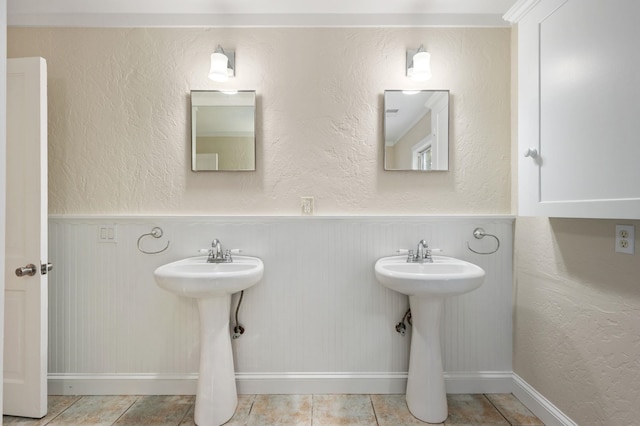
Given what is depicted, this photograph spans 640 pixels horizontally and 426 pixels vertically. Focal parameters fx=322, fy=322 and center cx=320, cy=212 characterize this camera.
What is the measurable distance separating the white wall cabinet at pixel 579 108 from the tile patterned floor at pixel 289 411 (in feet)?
3.73

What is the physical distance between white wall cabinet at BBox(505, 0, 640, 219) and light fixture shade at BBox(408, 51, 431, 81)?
0.45 meters

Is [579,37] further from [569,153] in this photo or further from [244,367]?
[244,367]

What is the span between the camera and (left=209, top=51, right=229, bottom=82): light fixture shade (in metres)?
1.91

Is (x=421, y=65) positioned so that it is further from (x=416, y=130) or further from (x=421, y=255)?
(x=421, y=255)

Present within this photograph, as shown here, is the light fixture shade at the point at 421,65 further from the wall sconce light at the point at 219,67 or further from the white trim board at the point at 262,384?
the white trim board at the point at 262,384

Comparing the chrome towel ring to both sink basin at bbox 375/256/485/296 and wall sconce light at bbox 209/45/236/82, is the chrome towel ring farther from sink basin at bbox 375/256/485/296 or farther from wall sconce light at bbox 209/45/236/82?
sink basin at bbox 375/256/485/296

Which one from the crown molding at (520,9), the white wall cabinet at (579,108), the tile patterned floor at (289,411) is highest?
the crown molding at (520,9)

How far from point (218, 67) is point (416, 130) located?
126 cm

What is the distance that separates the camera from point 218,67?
1.91 meters

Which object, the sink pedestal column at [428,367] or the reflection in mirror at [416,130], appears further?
the reflection in mirror at [416,130]

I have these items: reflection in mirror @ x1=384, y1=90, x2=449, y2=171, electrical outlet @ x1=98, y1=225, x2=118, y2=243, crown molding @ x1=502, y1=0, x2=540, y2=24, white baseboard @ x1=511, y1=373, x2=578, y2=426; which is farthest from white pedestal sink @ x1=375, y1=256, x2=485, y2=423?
electrical outlet @ x1=98, y1=225, x2=118, y2=243

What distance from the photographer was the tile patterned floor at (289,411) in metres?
1.71

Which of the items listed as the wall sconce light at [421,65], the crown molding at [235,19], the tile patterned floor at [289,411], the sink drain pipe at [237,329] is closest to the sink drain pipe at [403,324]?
A: the tile patterned floor at [289,411]

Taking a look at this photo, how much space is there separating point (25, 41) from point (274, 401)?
2679 millimetres
